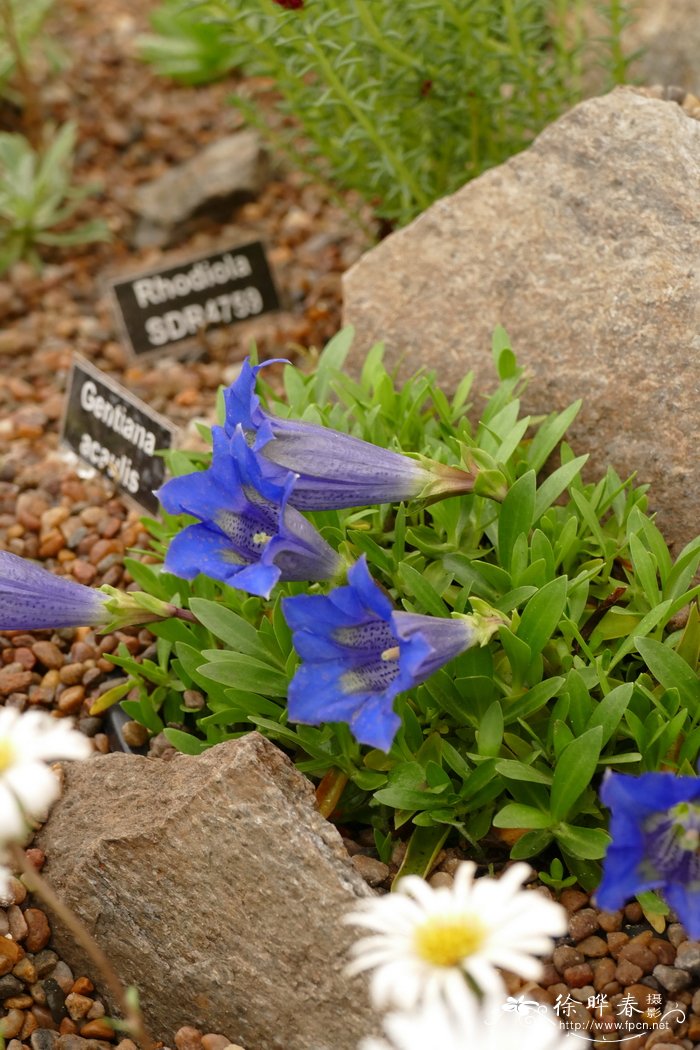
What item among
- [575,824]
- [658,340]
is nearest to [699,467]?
[658,340]

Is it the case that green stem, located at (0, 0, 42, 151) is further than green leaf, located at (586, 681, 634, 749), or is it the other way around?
green stem, located at (0, 0, 42, 151)

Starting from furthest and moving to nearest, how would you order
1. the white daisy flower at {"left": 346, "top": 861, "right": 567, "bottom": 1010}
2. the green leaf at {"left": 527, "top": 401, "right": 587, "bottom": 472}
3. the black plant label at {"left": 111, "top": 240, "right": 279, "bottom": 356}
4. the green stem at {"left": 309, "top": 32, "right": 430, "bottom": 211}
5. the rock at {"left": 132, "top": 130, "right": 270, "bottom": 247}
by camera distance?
1. the rock at {"left": 132, "top": 130, "right": 270, "bottom": 247}
2. the black plant label at {"left": 111, "top": 240, "right": 279, "bottom": 356}
3. the green stem at {"left": 309, "top": 32, "right": 430, "bottom": 211}
4. the green leaf at {"left": 527, "top": 401, "right": 587, "bottom": 472}
5. the white daisy flower at {"left": 346, "top": 861, "right": 567, "bottom": 1010}

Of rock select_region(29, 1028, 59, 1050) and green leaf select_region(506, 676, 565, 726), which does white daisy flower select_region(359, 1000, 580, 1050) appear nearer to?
green leaf select_region(506, 676, 565, 726)

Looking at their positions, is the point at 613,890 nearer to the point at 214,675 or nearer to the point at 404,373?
the point at 214,675

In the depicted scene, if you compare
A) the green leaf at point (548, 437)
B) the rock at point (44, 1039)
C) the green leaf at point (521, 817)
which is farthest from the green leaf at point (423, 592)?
the rock at point (44, 1039)

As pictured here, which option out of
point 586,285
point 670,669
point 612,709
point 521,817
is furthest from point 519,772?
point 586,285

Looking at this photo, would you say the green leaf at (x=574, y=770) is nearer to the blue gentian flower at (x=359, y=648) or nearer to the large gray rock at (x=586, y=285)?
the blue gentian flower at (x=359, y=648)

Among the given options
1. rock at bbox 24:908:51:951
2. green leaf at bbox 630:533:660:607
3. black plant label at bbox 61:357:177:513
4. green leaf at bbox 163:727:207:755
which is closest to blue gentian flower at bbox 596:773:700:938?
green leaf at bbox 630:533:660:607
